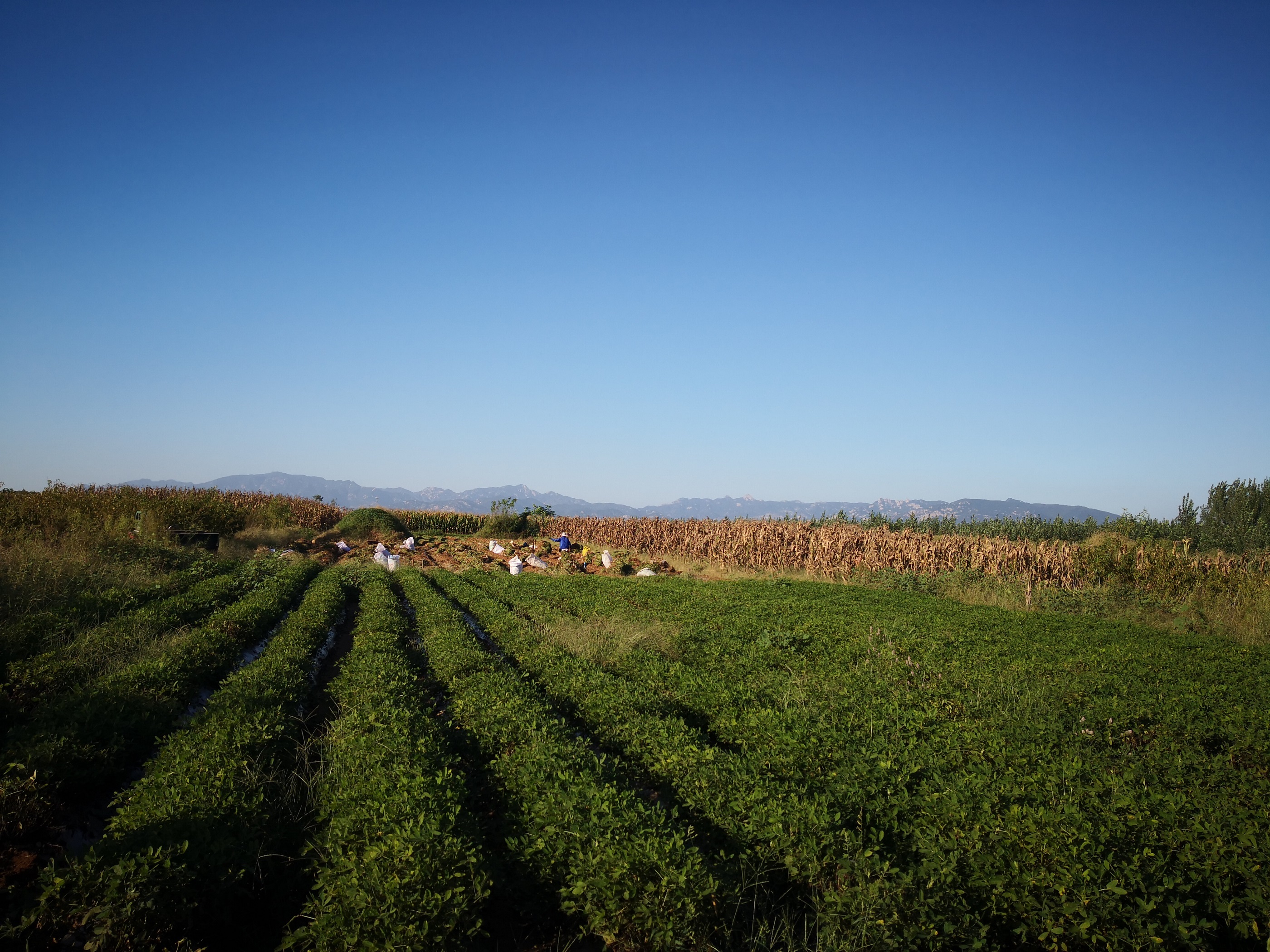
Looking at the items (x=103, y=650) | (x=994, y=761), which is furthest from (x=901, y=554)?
(x=103, y=650)

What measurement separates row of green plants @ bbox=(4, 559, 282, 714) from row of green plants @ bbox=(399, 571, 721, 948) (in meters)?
6.21

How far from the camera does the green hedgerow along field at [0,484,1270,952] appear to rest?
4273 millimetres

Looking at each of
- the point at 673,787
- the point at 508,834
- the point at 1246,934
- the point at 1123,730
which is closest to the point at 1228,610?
the point at 1123,730

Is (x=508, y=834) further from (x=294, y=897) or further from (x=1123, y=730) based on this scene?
(x=1123, y=730)

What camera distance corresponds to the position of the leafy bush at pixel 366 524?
4003cm

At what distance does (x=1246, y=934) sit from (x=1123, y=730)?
388 cm

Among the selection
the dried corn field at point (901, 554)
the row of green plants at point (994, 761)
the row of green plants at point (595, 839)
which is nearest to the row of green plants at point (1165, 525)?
the dried corn field at point (901, 554)

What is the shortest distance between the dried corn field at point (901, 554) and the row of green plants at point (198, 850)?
21.0 metres

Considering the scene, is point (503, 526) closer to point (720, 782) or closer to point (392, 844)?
point (720, 782)

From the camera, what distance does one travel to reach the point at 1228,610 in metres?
16.0

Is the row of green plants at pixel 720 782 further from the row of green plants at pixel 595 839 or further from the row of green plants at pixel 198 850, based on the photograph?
the row of green plants at pixel 198 850

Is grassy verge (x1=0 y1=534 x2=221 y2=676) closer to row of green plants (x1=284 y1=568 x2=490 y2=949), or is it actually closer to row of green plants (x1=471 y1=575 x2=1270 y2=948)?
row of green plants (x1=284 y1=568 x2=490 y2=949)

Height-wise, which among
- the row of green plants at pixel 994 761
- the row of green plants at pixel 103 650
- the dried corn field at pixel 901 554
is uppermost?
the dried corn field at pixel 901 554

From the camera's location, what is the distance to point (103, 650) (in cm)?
1042
